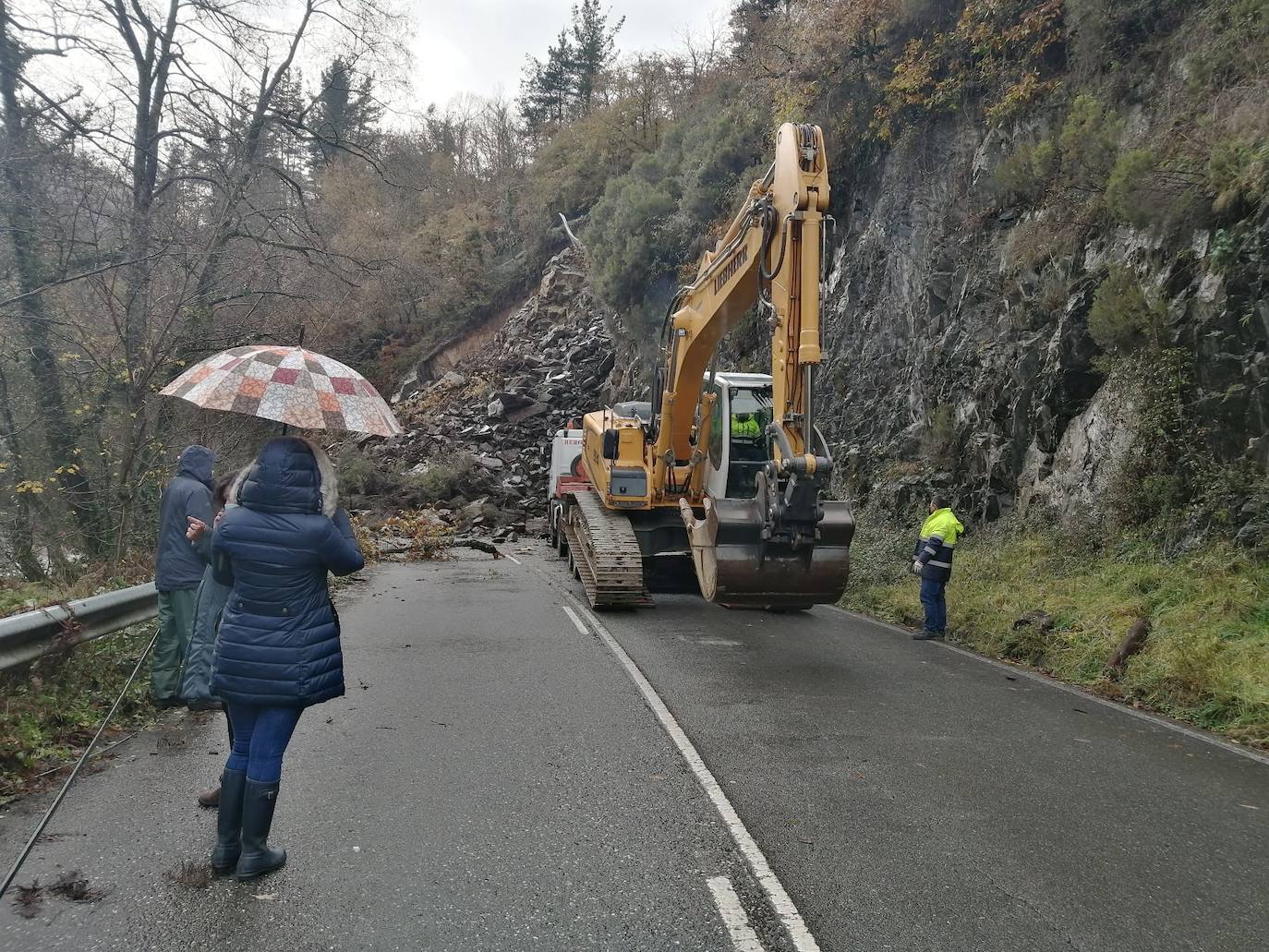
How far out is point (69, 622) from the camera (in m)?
6.43

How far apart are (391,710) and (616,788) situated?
8.21 feet

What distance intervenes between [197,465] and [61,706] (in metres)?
1.87

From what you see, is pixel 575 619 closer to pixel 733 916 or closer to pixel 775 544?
pixel 775 544

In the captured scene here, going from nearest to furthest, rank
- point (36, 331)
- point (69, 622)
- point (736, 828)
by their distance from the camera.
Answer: point (736, 828)
point (69, 622)
point (36, 331)

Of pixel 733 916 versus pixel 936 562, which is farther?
pixel 936 562

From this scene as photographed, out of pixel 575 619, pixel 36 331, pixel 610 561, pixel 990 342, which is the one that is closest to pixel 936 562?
pixel 610 561

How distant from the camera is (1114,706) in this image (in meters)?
7.64

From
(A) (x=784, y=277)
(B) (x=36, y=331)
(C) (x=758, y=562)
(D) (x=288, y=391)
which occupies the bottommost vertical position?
(C) (x=758, y=562)

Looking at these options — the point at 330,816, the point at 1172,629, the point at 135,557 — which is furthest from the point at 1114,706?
the point at 135,557

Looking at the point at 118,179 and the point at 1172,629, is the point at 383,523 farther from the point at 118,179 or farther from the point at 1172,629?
the point at 1172,629

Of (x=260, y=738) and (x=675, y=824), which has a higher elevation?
(x=260, y=738)

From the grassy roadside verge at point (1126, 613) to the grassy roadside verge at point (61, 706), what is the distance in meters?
8.12

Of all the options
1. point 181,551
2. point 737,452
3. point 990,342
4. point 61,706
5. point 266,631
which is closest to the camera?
point 266,631

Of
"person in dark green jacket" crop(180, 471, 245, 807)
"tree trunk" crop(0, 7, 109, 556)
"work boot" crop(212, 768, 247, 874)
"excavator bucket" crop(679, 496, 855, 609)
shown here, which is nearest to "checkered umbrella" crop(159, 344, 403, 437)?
"person in dark green jacket" crop(180, 471, 245, 807)
